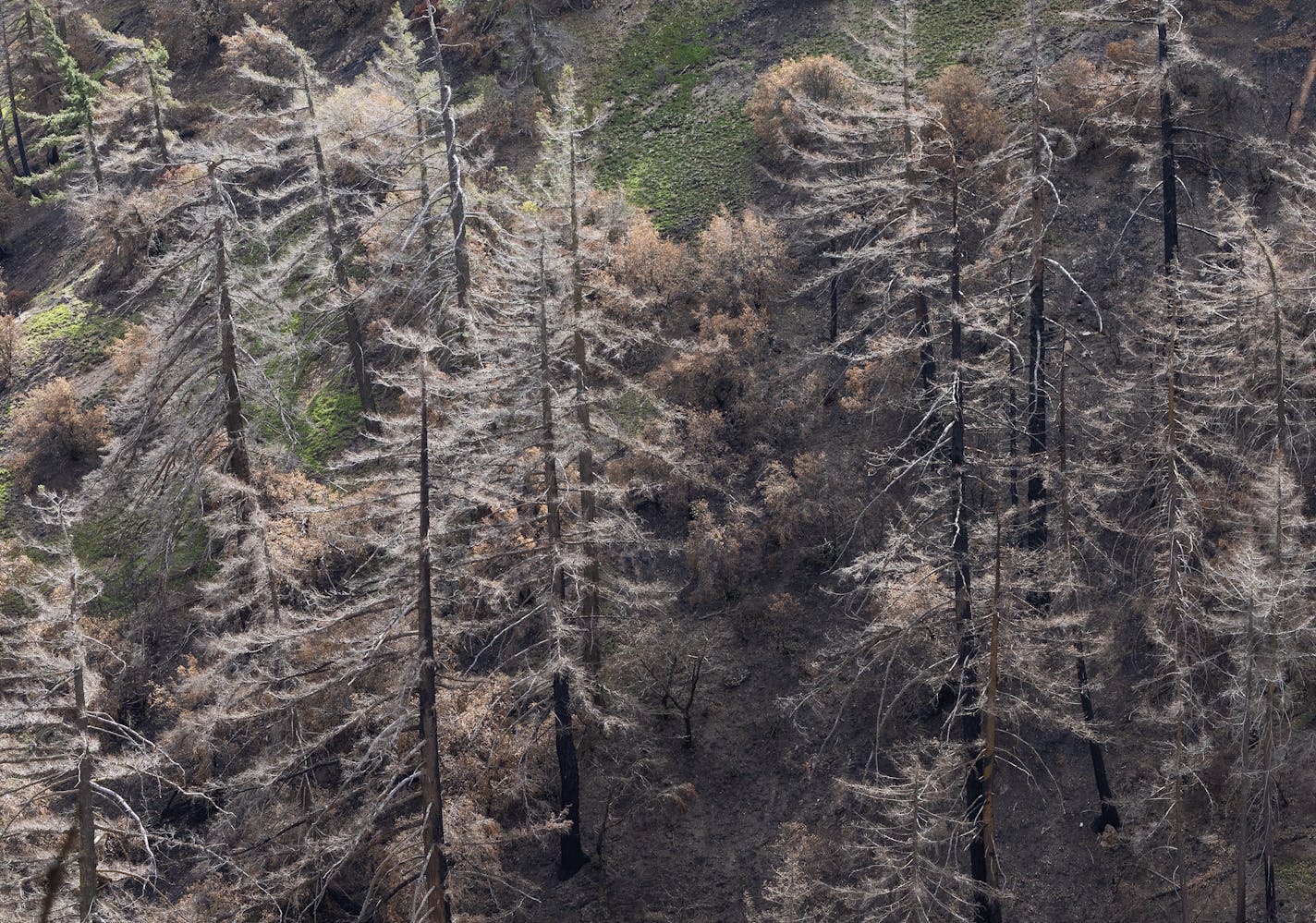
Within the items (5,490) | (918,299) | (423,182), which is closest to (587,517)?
(918,299)

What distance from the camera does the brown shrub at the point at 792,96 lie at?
32.5m

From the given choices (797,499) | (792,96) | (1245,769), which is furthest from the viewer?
(792,96)

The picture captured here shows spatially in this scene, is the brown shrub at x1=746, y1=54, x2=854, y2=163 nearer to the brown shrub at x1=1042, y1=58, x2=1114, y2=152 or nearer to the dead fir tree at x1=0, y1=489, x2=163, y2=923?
the brown shrub at x1=1042, y1=58, x2=1114, y2=152

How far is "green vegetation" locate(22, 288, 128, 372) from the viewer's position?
35344 mm

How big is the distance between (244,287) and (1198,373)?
18625 millimetres

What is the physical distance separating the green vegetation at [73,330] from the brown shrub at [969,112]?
2549 cm

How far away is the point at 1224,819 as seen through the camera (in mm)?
19375

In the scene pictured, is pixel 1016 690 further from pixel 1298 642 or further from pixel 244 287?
pixel 244 287

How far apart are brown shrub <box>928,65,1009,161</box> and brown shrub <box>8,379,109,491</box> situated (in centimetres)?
2444

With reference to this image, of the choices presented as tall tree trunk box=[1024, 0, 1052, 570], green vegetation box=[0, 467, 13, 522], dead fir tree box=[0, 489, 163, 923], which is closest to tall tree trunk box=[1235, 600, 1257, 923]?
tall tree trunk box=[1024, 0, 1052, 570]

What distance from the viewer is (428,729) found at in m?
18.0

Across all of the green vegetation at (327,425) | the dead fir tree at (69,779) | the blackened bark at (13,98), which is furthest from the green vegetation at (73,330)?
the dead fir tree at (69,779)

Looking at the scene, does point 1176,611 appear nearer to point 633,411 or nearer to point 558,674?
point 558,674

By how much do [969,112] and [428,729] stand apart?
2136cm
